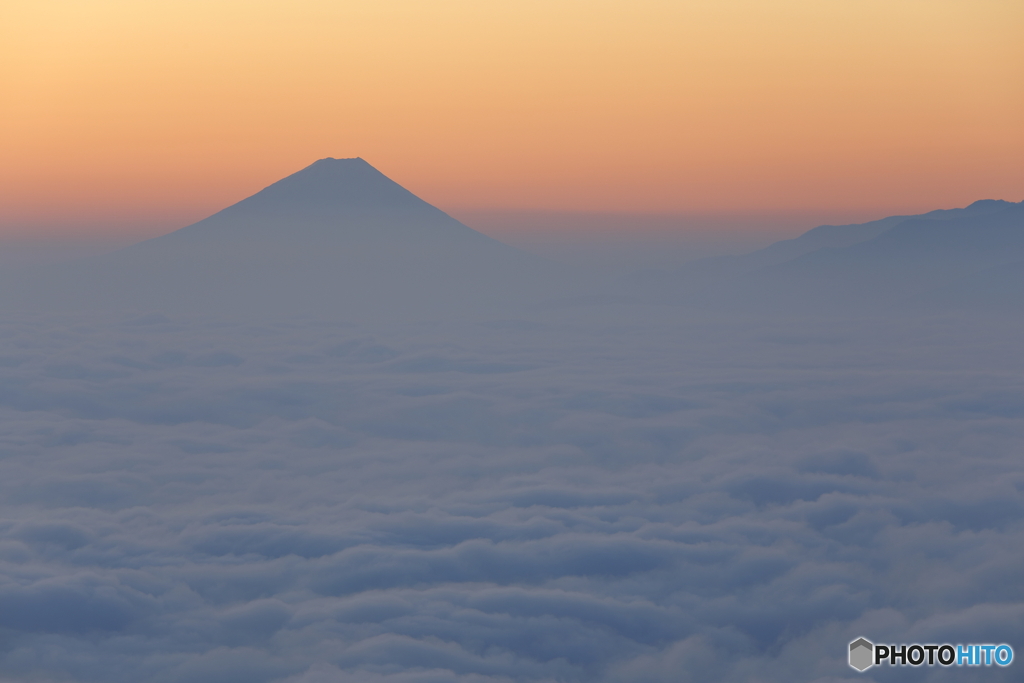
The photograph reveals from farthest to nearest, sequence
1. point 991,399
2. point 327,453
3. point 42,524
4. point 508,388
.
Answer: point 508,388
point 991,399
point 327,453
point 42,524

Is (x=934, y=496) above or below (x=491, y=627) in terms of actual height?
above

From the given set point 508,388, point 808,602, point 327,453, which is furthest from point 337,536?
point 508,388

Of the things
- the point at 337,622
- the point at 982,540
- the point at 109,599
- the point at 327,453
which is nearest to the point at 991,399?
the point at 982,540

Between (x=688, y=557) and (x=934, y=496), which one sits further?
(x=934, y=496)

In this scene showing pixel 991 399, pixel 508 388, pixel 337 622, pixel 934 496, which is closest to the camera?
pixel 337 622

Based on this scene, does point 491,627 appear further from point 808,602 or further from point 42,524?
point 42,524

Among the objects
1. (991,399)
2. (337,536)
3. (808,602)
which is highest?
(991,399)
